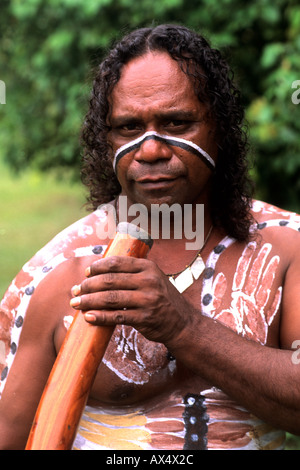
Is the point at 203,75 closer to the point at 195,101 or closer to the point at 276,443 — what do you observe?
the point at 195,101

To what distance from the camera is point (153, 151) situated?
7.84ft

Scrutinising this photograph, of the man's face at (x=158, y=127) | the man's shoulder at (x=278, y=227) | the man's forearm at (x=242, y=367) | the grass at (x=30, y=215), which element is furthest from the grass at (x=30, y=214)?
the man's forearm at (x=242, y=367)

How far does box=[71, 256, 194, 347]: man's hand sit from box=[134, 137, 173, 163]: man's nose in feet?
1.50

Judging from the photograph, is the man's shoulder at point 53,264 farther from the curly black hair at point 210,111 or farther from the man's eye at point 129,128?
the man's eye at point 129,128

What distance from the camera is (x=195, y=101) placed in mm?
2488

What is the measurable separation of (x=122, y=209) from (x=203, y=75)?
56cm

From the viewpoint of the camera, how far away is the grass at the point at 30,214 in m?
9.77

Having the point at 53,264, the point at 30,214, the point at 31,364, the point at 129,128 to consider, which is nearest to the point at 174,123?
the point at 129,128

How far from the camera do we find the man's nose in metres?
2.39

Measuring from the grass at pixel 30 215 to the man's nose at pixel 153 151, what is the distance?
5.25 metres

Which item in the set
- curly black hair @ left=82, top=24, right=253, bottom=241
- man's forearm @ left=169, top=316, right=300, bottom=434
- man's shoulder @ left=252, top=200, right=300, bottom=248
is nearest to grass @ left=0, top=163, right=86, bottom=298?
curly black hair @ left=82, top=24, right=253, bottom=241

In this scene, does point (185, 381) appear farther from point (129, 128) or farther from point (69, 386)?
point (129, 128)

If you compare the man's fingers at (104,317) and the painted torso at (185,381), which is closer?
the man's fingers at (104,317)
